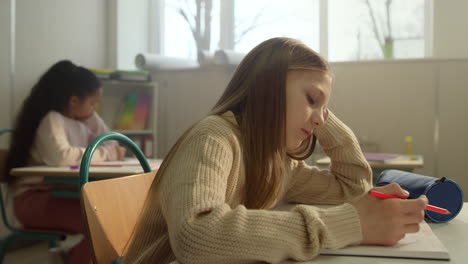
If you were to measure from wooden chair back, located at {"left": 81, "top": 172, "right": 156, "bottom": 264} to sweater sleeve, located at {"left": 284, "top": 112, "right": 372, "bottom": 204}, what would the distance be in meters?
0.39

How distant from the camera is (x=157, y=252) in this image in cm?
86

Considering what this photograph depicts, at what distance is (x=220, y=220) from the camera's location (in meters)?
0.70

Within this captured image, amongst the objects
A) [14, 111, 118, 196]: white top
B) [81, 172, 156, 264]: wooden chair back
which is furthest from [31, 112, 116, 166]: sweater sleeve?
[81, 172, 156, 264]: wooden chair back

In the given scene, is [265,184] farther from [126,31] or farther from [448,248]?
[126,31]

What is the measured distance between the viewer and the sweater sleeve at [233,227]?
67 centimetres

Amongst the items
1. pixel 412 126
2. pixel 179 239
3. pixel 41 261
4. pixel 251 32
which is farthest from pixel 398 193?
pixel 251 32

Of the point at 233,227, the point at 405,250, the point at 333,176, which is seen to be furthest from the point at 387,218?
the point at 333,176

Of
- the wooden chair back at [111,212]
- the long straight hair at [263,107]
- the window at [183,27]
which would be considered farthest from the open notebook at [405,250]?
the window at [183,27]

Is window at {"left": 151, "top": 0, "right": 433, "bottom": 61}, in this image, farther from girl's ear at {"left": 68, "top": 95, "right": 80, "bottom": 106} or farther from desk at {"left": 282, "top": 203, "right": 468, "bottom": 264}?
desk at {"left": 282, "top": 203, "right": 468, "bottom": 264}

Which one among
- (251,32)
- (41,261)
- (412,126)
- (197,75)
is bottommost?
(41,261)

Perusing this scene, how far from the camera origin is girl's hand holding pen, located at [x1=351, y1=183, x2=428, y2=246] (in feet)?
2.37

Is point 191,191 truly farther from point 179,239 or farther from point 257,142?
point 257,142

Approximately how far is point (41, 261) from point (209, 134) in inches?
104

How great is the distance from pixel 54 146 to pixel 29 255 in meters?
1.15
